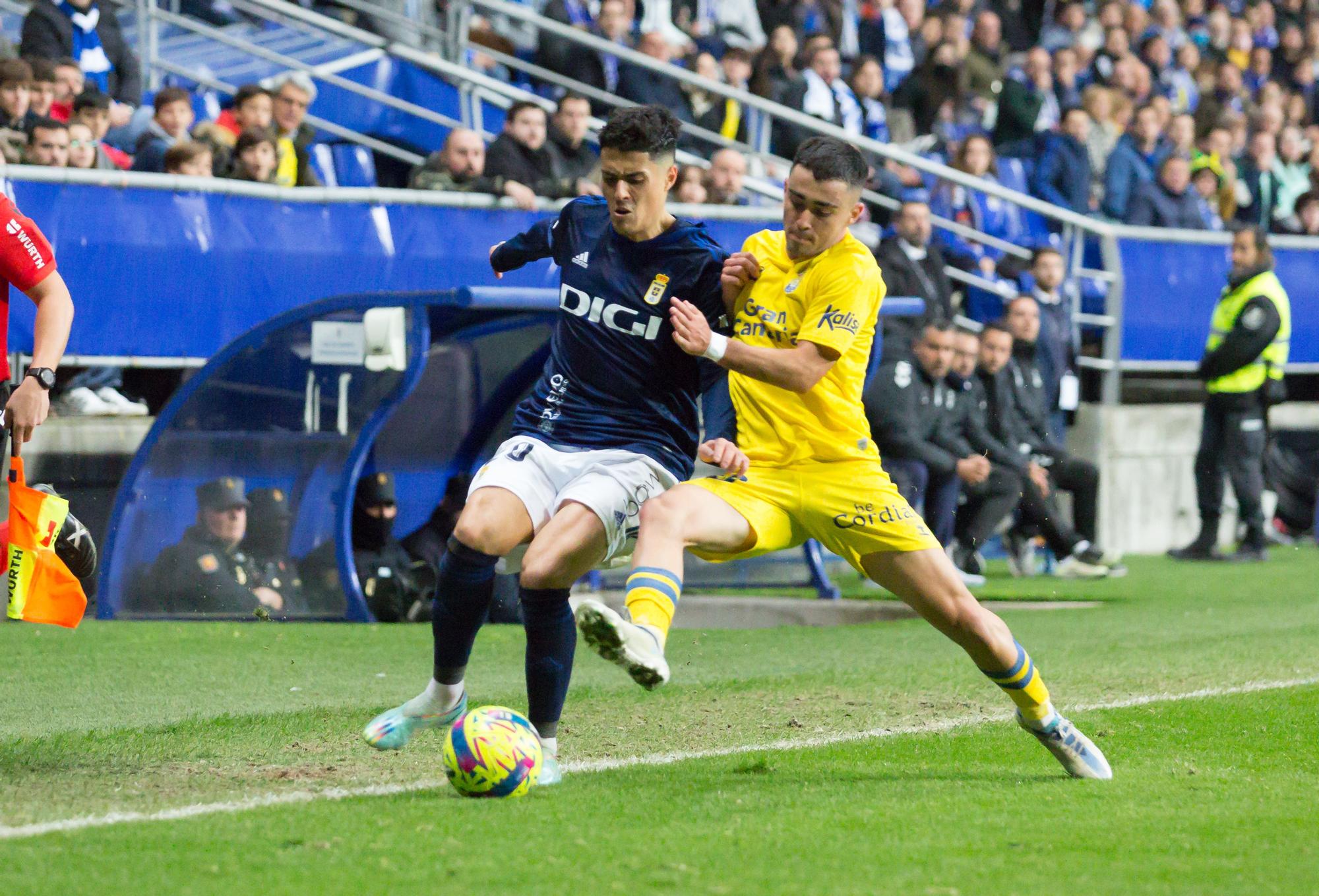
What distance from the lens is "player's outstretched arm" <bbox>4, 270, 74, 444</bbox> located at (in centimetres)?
596

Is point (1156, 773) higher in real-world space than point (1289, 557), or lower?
higher

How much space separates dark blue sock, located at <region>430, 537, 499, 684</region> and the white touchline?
39cm

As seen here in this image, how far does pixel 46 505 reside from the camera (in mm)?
6199

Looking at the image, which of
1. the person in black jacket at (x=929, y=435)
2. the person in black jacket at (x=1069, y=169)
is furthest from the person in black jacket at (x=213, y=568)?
the person in black jacket at (x=1069, y=169)

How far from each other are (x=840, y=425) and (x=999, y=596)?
654 centimetres

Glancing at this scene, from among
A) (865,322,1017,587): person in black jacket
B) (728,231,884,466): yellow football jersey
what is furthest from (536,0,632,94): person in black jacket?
(728,231,884,466): yellow football jersey

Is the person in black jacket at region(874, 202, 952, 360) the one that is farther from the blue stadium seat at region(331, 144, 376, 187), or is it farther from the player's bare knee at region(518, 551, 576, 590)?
the player's bare knee at region(518, 551, 576, 590)

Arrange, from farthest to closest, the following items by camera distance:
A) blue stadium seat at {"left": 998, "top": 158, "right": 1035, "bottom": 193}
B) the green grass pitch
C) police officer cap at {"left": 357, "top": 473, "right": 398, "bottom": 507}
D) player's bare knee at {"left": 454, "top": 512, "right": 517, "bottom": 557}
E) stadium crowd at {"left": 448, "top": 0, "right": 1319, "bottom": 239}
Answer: blue stadium seat at {"left": 998, "top": 158, "right": 1035, "bottom": 193}, stadium crowd at {"left": 448, "top": 0, "right": 1319, "bottom": 239}, police officer cap at {"left": 357, "top": 473, "right": 398, "bottom": 507}, player's bare knee at {"left": 454, "top": 512, "right": 517, "bottom": 557}, the green grass pitch

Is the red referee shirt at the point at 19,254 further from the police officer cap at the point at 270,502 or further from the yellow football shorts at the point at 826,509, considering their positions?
the police officer cap at the point at 270,502

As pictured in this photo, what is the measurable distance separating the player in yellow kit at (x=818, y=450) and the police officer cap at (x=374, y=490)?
5.11 meters

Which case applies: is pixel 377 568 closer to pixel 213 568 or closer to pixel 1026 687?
pixel 213 568

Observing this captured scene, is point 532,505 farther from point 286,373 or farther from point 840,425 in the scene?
point 286,373

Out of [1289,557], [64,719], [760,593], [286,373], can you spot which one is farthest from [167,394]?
[1289,557]

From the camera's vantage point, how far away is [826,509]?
5.66 metres
